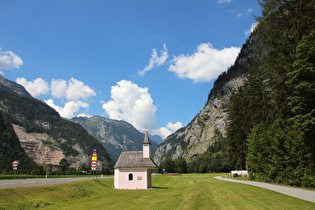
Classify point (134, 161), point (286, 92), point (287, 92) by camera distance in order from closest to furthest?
1. point (287, 92)
2. point (286, 92)
3. point (134, 161)

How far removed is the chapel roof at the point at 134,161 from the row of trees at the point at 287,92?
17349 mm

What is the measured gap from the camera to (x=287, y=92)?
73.5 ft

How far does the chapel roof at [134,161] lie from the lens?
3112cm

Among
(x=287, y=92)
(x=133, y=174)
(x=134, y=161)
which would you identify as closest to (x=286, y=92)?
(x=287, y=92)

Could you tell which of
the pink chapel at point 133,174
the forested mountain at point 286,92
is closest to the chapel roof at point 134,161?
the pink chapel at point 133,174

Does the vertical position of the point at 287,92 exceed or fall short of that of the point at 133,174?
it exceeds it

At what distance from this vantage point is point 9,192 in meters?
16.1

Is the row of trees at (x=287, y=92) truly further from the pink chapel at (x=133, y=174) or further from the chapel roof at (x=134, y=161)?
the pink chapel at (x=133, y=174)

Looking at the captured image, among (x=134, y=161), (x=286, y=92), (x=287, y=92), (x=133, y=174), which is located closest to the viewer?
(x=287, y=92)

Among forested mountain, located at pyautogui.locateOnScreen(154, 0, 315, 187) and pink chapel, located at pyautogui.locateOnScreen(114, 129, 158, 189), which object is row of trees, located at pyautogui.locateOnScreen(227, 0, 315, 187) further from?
pink chapel, located at pyautogui.locateOnScreen(114, 129, 158, 189)

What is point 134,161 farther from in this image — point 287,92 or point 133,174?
point 287,92

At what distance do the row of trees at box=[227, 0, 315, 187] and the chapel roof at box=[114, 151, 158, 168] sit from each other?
17.3 meters

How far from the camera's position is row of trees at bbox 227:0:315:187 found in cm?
1866

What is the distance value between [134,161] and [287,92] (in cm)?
2057
